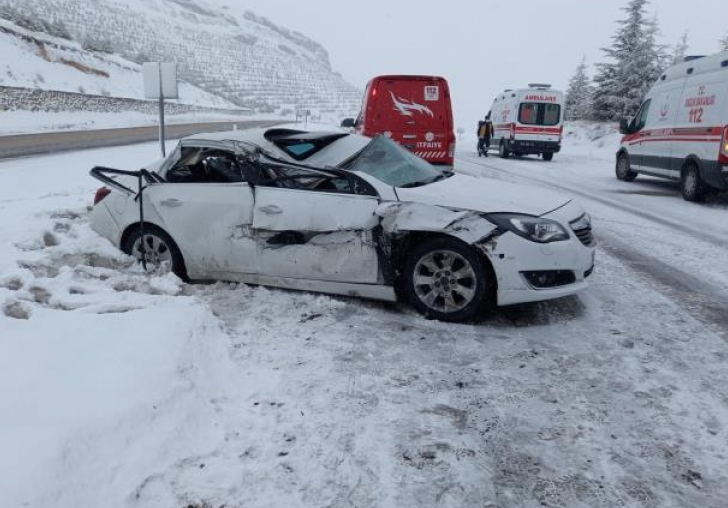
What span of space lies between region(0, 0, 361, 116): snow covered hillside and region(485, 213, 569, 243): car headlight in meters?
36.2

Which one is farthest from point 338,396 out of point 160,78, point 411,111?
point 160,78

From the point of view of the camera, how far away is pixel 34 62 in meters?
35.6

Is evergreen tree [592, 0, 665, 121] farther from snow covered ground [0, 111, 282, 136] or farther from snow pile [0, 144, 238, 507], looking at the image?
snow pile [0, 144, 238, 507]

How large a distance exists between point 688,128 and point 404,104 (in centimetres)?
593

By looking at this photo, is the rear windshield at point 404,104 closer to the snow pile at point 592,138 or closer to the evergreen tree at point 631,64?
the snow pile at point 592,138

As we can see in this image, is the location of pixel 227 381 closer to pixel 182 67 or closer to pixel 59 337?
pixel 59 337

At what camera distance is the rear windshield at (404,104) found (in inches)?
404

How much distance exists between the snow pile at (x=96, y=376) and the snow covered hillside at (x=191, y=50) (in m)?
34.4

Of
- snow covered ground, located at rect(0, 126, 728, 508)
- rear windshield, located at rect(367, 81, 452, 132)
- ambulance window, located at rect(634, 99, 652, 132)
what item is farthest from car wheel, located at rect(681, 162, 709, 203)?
snow covered ground, located at rect(0, 126, 728, 508)

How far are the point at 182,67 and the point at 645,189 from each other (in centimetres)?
7384

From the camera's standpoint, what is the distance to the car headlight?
4312 mm

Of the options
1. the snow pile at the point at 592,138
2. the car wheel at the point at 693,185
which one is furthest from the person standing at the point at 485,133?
the car wheel at the point at 693,185

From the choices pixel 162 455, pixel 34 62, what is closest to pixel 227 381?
pixel 162 455

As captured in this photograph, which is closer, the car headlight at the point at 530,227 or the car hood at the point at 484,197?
the car headlight at the point at 530,227
